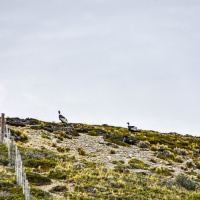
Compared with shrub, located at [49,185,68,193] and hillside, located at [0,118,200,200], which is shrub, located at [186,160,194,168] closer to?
hillside, located at [0,118,200,200]

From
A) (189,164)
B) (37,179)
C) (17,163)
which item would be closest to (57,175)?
(37,179)

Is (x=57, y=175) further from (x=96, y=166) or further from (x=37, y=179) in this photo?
(x=96, y=166)

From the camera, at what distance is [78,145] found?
37.9 metres

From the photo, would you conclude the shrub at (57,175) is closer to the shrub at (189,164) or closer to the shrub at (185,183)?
the shrub at (185,183)

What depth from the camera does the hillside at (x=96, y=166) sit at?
2138 centimetres

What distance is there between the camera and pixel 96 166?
1133 inches

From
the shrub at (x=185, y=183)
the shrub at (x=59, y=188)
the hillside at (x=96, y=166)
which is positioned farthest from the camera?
the shrub at (x=185, y=183)

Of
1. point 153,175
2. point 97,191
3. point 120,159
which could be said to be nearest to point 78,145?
point 120,159

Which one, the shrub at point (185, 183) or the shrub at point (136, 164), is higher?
the shrub at point (136, 164)

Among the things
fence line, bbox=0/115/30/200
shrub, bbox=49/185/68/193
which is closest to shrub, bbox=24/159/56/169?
fence line, bbox=0/115/30/200

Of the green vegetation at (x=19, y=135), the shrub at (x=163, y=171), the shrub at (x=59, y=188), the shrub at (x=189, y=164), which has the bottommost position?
the shrub at (x=59, y=188)

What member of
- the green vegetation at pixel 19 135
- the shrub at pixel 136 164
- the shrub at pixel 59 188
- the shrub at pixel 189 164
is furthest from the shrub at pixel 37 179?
the shrub at pixel 189 164

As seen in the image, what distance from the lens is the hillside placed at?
21.4 metres

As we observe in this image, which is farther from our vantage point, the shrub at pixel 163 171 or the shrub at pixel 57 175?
the shrub at pixel 163 171
